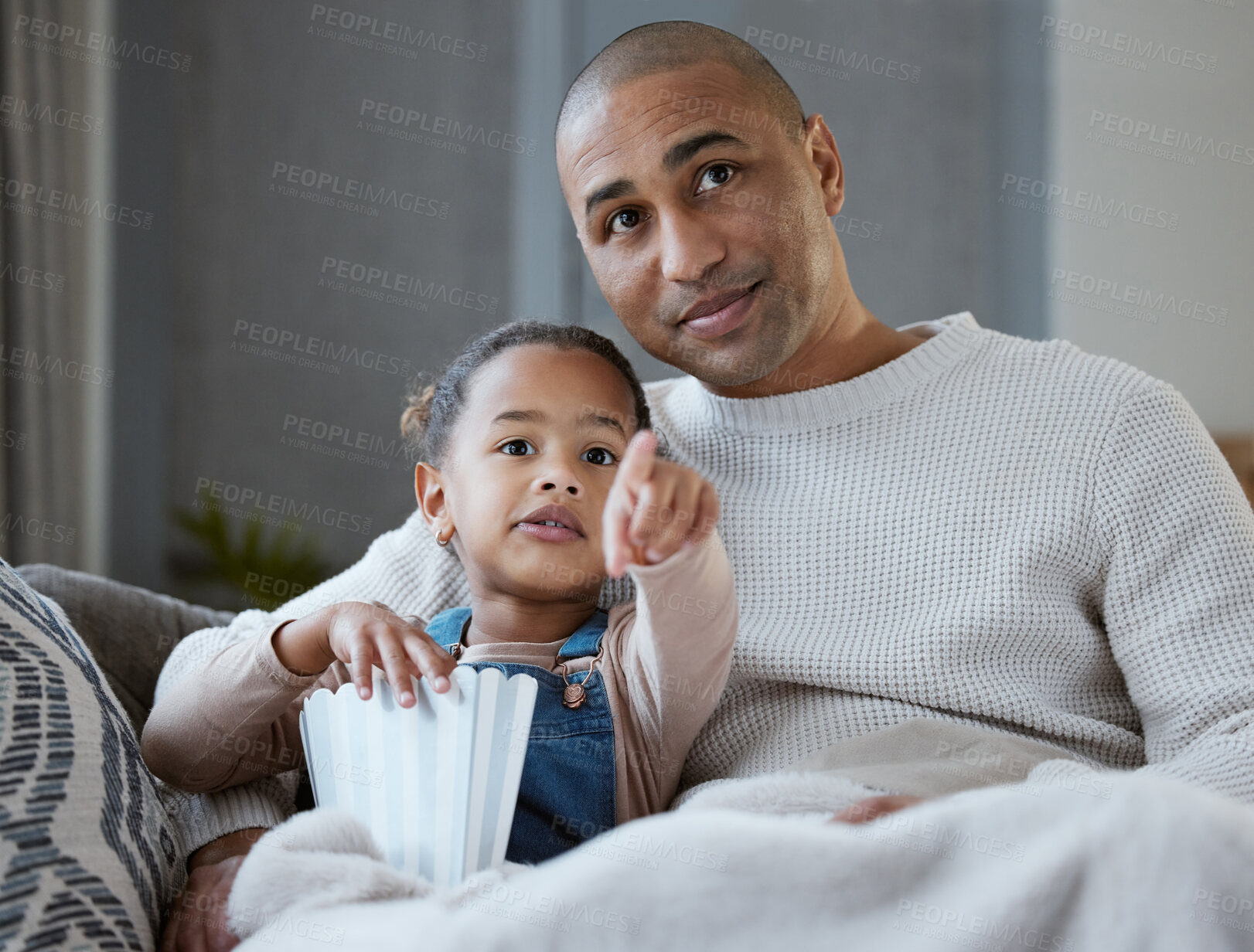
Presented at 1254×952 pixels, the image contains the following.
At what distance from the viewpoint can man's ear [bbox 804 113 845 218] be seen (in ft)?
5.15

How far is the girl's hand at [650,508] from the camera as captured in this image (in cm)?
87

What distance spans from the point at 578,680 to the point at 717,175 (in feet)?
2.20

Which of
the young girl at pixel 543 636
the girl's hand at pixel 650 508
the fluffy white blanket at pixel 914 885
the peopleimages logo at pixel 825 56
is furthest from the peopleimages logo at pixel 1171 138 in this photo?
the fluffy white blanket at pixel 914 885

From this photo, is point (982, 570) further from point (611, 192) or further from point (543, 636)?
point (611, 192)

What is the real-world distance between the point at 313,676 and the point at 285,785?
197 mm

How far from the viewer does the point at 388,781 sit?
96 centimetres

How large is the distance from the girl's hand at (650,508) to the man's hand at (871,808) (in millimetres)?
257

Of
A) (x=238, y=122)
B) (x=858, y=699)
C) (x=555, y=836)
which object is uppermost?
(x=238, y=122)

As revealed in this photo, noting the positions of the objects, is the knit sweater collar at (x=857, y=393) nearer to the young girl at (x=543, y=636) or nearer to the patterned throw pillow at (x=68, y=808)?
the young girl at (x=543, y=636)

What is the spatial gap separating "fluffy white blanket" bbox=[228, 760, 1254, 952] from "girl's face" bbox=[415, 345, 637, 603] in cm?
53

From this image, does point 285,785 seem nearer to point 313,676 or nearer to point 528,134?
point 313,676

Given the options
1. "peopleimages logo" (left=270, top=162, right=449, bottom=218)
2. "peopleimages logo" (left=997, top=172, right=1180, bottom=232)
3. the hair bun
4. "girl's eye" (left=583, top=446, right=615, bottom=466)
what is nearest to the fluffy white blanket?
"girl's eye" (left=583, top=446, right=615, bottom=466)

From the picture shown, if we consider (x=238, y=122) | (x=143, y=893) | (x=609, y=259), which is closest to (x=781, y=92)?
(x=609, y=259)

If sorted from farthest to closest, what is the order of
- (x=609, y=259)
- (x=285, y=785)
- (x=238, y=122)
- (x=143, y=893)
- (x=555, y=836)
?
(x=238, y=122), (x=609, y=259), (x=285, y=785), (x=555, y=836), (x=143, y=893)
